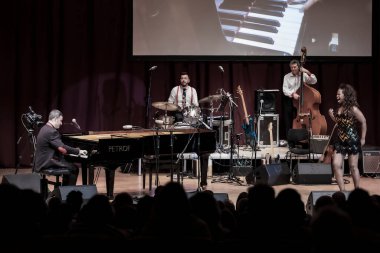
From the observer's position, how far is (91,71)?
490 inches

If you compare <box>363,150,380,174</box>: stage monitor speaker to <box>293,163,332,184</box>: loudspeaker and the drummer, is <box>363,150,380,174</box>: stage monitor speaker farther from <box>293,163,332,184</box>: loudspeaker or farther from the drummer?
the drummer

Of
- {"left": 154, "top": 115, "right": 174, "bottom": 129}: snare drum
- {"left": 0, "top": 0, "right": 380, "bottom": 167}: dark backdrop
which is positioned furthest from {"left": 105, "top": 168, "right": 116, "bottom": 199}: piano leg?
{"left": 0, "top": 0, "right": 380, "bottom": 167}: dark backdrop

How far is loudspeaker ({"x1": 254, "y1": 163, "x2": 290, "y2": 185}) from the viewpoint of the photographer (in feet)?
32.2

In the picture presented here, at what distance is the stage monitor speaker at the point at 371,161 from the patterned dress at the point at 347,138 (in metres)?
3.20

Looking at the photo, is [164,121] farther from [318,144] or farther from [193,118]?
[318,144]

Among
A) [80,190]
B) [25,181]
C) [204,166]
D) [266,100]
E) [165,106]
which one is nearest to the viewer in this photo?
[80,190]

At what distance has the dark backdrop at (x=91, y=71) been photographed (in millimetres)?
Answer: 12164

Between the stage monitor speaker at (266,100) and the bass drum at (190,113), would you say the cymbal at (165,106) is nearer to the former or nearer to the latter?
the bass drum at (190,113)

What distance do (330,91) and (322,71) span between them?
432mm

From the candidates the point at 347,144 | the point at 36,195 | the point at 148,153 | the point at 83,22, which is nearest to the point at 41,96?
the point at 83,22

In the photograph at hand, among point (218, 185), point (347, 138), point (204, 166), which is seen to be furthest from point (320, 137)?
point (347, 138)

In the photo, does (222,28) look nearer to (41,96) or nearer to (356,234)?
(41,96)

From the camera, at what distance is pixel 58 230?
3979 millimetres

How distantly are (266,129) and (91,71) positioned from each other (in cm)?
347
